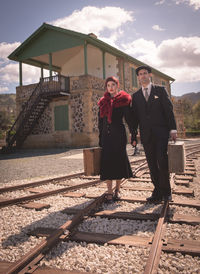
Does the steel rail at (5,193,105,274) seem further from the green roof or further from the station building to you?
the green roof

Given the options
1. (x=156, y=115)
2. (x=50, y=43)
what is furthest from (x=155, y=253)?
(x=50, y=43)

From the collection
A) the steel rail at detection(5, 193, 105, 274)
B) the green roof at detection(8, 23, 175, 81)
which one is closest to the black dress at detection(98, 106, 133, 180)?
the steel rail at detection(5, 193, 105, 274)

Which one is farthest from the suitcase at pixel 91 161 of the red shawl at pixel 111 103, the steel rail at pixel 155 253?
the steel rail at pixel 155 253

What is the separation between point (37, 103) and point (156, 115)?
A: 13.1 m

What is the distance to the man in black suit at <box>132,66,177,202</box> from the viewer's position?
10.8 feet

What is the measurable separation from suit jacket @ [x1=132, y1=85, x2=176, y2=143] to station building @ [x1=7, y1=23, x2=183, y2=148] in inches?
441

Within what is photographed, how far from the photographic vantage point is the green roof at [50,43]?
1507cm

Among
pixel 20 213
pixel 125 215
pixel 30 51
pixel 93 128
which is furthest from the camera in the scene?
pixel 30 51

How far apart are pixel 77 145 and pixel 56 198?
11230 mm

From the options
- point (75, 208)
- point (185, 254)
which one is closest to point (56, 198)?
point (75, 208)

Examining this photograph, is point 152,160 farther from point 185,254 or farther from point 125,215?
point 185,254

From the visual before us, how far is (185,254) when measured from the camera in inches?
74.7

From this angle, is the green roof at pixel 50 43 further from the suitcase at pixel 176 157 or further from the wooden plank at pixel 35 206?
the wooden plank at pixel 35 206

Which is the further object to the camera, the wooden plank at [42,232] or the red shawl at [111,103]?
the red shawl at [111,103]
